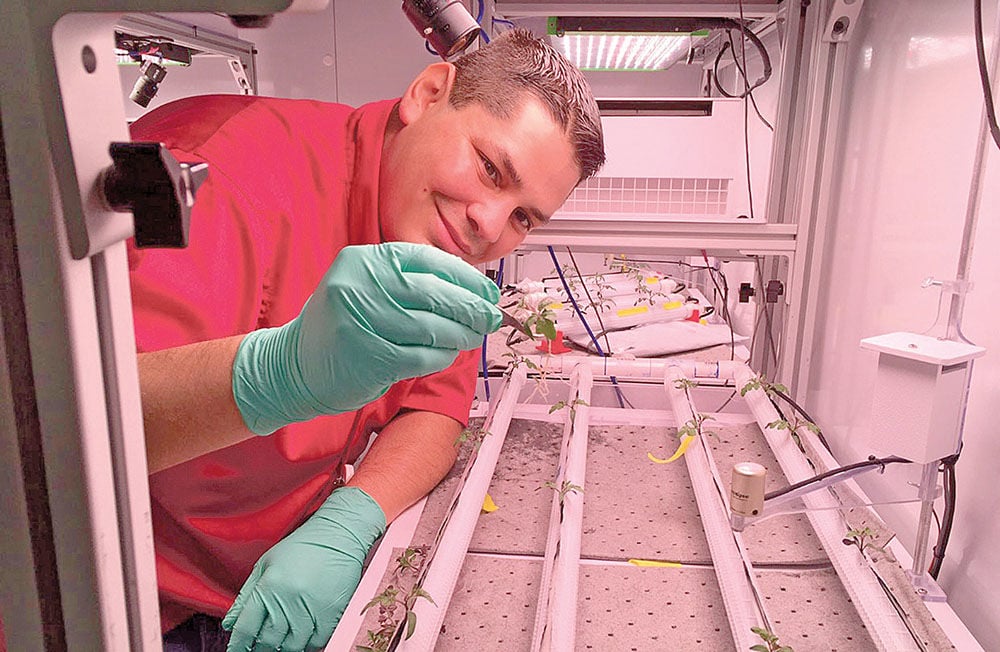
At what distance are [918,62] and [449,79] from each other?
3.47ft

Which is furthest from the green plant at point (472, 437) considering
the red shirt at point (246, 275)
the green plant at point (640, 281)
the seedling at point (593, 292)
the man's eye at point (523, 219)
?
the green plant at point (640, 281)

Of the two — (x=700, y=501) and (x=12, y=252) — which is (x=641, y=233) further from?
(x=12, y=252)

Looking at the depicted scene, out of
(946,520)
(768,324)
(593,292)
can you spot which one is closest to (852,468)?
(946,520)

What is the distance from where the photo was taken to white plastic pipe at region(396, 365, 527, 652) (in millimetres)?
831

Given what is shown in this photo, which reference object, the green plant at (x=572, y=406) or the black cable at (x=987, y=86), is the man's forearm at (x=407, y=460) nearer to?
the green plant at (x=572, y=406)

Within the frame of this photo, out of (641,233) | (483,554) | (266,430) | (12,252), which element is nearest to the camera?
(12,252)

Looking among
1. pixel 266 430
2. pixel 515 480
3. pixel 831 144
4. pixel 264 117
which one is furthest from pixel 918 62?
pixel 266 430

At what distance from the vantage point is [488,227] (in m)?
1.15

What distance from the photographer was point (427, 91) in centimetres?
130

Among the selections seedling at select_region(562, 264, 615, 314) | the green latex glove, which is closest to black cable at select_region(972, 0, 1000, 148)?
the green latex glove

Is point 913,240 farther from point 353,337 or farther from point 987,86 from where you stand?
point 353,337

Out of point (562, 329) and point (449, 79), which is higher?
point (449, 79)

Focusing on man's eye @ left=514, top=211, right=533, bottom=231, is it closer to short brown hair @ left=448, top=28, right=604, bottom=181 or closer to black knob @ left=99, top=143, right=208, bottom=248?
short brown hair @ left=448, top=28, right=604, bottom=181

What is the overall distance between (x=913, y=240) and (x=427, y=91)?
1.13 m
